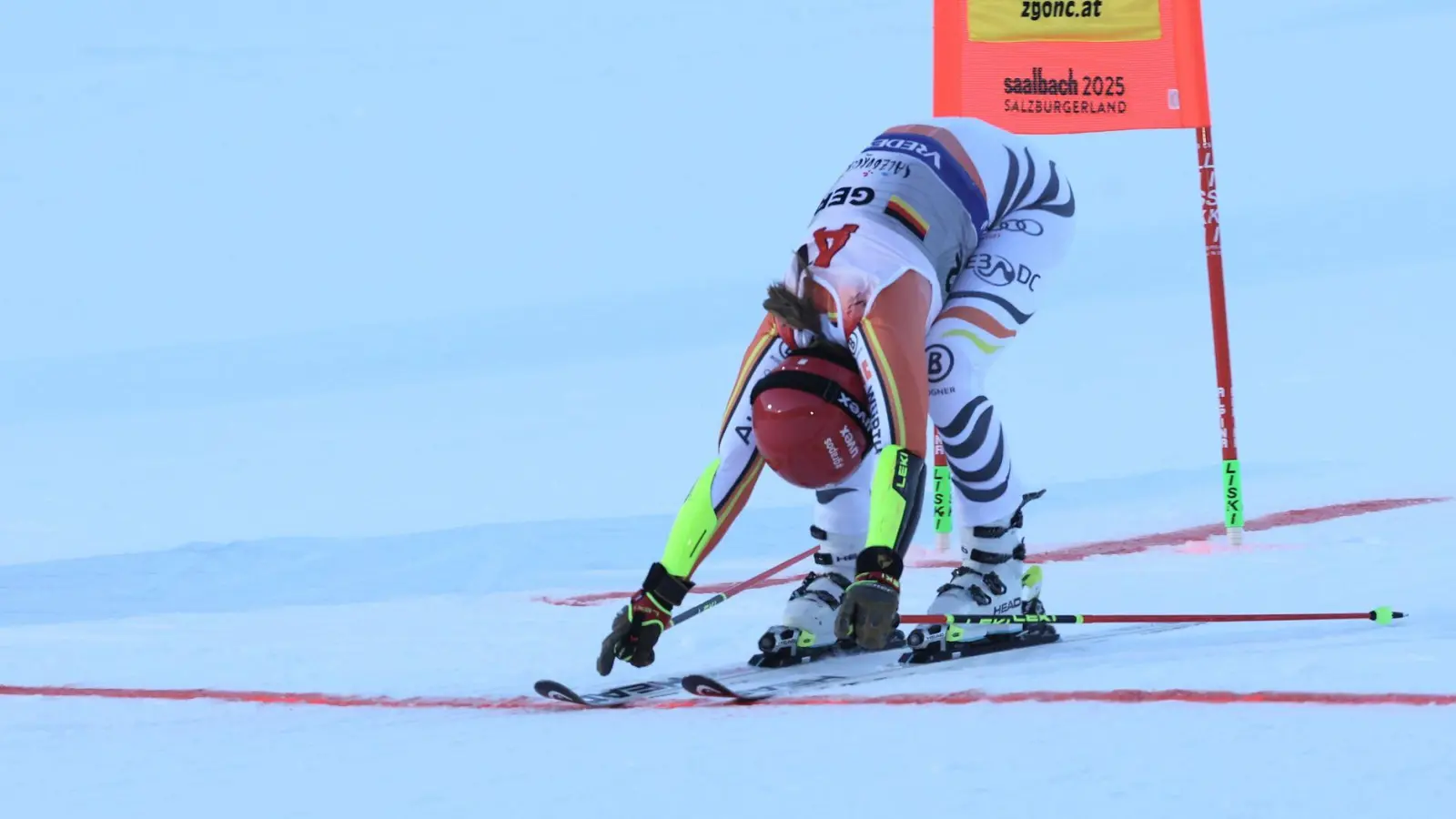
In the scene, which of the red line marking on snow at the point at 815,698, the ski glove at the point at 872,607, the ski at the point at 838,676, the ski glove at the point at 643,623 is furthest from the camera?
the ski glove at the point at 643,623

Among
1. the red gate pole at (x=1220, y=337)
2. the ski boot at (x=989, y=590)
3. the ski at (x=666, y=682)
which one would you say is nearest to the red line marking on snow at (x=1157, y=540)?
the red gate pole at (x=1220, y=337)

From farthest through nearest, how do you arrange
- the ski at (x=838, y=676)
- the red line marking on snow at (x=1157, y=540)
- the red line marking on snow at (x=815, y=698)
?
the red line marking on snow at (x=1157, y=540)
the ski at (x=838, y=676)
the red line marking on snow at (x=815, y=698)

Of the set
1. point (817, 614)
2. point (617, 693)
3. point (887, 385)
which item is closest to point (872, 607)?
point (887, 385)

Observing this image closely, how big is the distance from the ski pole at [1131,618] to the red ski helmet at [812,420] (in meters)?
0.48

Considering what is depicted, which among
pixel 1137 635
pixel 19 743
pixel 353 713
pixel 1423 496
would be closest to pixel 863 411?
pixel 1137 635

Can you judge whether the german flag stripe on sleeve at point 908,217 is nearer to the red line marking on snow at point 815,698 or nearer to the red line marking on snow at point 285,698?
the red line marking on snow at point 815,698

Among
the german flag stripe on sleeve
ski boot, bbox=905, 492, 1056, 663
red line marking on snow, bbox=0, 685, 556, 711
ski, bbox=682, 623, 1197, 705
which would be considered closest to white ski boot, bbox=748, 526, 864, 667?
ski, bbox=682, 623, 1197, 705

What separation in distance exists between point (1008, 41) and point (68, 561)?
5.13 meters

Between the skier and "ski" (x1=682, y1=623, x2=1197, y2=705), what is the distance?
10 cm

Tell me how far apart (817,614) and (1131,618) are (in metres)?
0.88

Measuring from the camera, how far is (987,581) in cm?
Result: 514

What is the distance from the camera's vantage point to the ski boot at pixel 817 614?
5055 mm

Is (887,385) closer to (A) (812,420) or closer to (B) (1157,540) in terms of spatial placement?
(A) (812,420)

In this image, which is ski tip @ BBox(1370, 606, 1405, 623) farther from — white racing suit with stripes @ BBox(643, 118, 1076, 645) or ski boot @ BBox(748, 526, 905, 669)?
ski boot @ BBox(748, 526, 905, 669)
